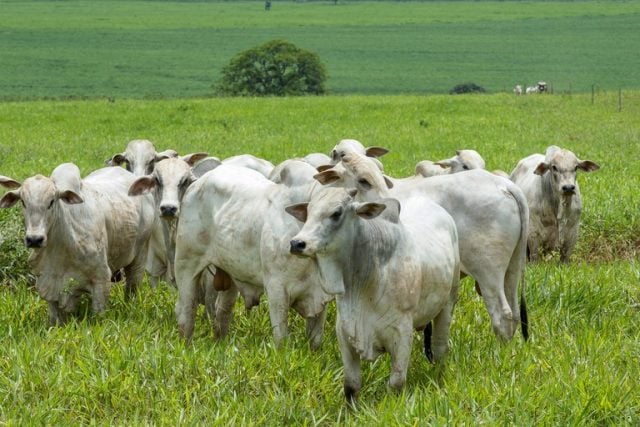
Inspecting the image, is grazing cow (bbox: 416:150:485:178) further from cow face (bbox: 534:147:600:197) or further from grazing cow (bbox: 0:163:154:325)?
grazing cow (bbox: 0:163:154:325)

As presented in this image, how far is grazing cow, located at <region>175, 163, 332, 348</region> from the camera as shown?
26.5 ft

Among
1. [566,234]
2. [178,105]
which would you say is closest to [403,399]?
[566,234]

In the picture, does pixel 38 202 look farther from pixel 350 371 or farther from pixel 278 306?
pixel 350 371

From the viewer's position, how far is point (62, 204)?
945 centimetres

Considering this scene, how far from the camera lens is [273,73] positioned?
62.3 metres

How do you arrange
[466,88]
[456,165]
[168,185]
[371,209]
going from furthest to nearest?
[466,88]
[456,165]
[168,185]
[371,209]

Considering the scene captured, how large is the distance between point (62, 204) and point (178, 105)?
1129 inches

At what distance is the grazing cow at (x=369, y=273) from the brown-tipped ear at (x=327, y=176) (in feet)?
2.14

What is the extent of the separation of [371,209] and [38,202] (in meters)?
3.41

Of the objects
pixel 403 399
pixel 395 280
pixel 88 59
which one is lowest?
pixel 88 59

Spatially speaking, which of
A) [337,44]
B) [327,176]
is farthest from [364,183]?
[337,44]

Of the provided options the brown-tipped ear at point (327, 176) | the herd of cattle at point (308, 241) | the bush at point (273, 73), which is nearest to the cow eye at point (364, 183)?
the herd of cattle at point (308, 241)

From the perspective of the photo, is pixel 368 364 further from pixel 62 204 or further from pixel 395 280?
pixel 62 204

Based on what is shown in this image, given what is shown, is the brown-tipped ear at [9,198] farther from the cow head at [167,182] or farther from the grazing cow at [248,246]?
the grazing cow at [248,246]
